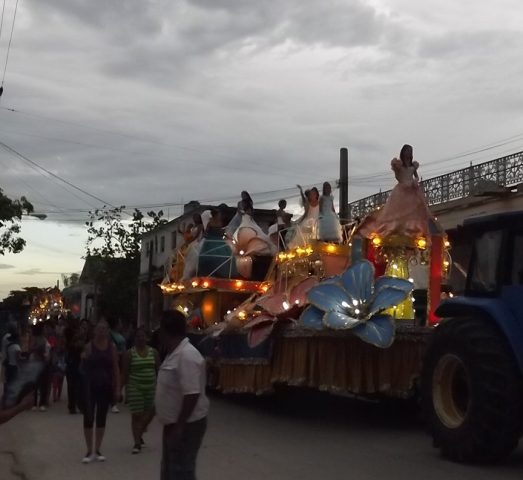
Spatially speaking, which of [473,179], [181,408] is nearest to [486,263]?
[181,408]

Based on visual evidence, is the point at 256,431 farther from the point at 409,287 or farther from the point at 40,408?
the point at 40,408

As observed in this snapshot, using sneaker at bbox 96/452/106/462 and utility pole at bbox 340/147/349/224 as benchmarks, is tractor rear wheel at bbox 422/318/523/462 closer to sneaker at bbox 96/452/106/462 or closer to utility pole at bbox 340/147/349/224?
sneaker at bbox 96/452/106/462

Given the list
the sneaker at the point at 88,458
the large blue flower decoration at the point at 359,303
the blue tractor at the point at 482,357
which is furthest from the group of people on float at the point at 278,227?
the sneaker at the point at 88,458

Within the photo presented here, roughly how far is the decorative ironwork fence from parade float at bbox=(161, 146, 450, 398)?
4.75 metres

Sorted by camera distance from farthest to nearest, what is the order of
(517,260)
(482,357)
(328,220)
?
(328,220)
(517,260)
(482,357)

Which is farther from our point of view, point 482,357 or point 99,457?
point 99,457

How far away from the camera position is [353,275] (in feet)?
42.3

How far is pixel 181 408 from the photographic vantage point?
19.1 feet

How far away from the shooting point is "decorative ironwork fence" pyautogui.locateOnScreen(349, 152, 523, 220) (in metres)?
20.6

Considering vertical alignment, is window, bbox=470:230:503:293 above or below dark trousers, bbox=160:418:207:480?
above

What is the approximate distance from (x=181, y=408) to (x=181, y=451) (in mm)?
288

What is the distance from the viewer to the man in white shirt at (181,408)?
5.80 meters

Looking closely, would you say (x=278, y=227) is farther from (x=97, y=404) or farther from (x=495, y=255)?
(x=495, y=255)

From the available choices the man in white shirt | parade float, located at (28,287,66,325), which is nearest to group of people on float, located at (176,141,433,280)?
the man in white shirt
